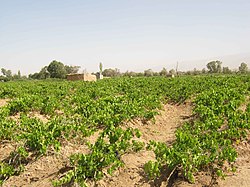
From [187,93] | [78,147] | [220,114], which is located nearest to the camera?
[78,147]

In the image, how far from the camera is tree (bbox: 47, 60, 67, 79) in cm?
7050

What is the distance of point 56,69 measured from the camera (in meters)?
71.0

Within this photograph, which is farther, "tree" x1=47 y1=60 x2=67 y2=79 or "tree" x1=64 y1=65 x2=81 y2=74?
"tree" x1=64 y1=65 x2=81 y2=74

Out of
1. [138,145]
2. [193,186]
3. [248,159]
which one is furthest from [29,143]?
[248,159]

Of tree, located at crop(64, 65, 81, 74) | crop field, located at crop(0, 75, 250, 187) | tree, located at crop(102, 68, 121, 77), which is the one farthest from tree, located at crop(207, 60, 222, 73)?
crop field, located at crop(0, 75, 250, 187)

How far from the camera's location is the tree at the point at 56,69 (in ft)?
231

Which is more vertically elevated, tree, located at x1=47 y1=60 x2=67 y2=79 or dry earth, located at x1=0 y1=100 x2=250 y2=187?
tree, located at x1=47 y1=60 x2=67 y2=79

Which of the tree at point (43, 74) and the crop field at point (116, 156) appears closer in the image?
the crop field at point (116, 156)

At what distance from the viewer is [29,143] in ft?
19.7

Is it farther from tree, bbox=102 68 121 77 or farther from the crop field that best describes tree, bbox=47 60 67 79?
the crop field

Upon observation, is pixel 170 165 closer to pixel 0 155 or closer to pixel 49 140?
pixel 49 140

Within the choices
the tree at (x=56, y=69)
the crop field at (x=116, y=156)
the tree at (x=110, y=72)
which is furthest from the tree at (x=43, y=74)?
the crop field at (x=116, y=156)

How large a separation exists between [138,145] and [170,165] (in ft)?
4.11

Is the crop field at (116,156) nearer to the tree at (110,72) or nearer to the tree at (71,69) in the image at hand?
the tree at (110,72)
